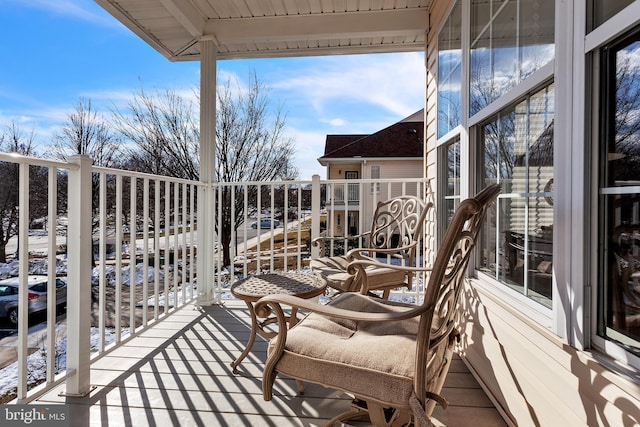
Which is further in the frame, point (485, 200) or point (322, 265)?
point (322, 265)

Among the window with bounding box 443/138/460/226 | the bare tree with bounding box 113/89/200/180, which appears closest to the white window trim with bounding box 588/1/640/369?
the window with bounding box 443/138/460/226

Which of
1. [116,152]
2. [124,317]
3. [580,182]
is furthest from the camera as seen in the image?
[116,152]

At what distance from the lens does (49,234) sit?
5.44 ft

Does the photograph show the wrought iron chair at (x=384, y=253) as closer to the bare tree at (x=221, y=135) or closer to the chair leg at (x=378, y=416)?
the chair leg at (x=378, y=416)

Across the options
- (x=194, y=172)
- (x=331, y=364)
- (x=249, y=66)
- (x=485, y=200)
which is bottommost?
(x=331, y=364)

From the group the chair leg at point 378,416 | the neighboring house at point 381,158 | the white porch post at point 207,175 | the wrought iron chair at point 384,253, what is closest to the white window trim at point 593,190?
the chair leg at point 378,416

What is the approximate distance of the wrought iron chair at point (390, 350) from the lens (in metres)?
1.00

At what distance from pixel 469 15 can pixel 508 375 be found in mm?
2032

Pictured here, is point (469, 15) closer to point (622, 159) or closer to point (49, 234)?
point (622, 159)

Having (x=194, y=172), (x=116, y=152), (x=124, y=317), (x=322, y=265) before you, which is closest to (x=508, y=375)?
(x=322, y=265)

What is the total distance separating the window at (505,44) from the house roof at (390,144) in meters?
12.1

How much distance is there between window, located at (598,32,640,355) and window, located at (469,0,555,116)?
0.36m

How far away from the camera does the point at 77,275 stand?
5.88ft

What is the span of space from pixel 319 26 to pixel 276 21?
431mm
